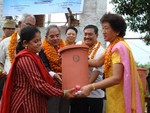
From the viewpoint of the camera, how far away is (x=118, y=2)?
1009 cm

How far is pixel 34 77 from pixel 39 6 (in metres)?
3.96

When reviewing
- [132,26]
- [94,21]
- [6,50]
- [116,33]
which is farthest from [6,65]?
[132,26]

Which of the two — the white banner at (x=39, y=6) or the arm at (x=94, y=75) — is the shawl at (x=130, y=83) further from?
the white banner at (x=39, y=6)

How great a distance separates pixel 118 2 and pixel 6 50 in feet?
21.5

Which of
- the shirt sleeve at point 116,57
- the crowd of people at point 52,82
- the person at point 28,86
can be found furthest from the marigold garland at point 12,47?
the shirt sleeve at point 116,57

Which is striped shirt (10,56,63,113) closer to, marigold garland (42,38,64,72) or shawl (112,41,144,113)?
shawl (112,41,144,113)

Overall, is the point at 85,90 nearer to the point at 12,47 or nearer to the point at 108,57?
the point at 108,57

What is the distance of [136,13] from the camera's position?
32.4ft

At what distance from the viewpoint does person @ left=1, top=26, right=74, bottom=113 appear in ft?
8.66

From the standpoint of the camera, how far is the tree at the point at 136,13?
9547 millimetres

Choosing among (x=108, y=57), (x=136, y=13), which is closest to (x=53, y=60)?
(x=108, y=57)

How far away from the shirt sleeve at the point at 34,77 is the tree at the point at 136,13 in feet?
23.5

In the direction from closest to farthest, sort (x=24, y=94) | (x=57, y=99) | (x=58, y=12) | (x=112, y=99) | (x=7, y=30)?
1. (x=24, y=94)
2. (x=112, y=99)
3. (x=57, y=99)
4. (x=7, y=30)
5. (x=58, y=12)

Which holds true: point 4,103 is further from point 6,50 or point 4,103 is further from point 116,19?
point 6,50
